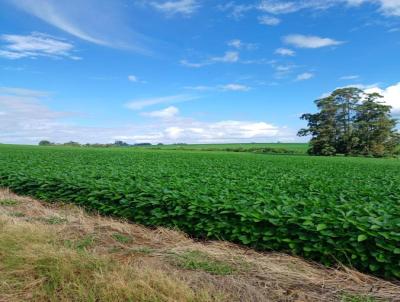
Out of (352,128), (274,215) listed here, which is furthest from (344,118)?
(274,215)

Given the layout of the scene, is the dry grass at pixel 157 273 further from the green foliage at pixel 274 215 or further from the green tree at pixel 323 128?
the green tree at pixel 323 128

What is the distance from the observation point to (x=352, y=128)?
6028cm

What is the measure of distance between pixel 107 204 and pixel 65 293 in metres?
3.95

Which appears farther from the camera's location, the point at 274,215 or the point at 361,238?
the point at 274,215

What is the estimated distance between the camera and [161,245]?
5.56 m

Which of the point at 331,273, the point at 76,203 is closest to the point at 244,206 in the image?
the point at 331,273

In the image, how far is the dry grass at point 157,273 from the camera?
3703 millimetres

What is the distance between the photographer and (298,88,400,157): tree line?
5809 cm

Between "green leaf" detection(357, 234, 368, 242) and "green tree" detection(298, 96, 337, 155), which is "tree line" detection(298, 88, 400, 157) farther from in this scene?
"green leaf" detection(357, 234, 368, 242)

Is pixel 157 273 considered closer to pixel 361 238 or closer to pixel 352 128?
pixel 361 238

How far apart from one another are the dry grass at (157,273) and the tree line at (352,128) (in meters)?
56.3

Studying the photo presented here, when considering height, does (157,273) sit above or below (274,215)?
below

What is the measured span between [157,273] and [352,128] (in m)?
63.2

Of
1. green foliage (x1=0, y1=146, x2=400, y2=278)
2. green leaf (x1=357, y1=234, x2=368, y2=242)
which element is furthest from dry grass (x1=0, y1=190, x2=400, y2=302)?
green leaf (x1=357, y1=234, x2=368, y2=242)
